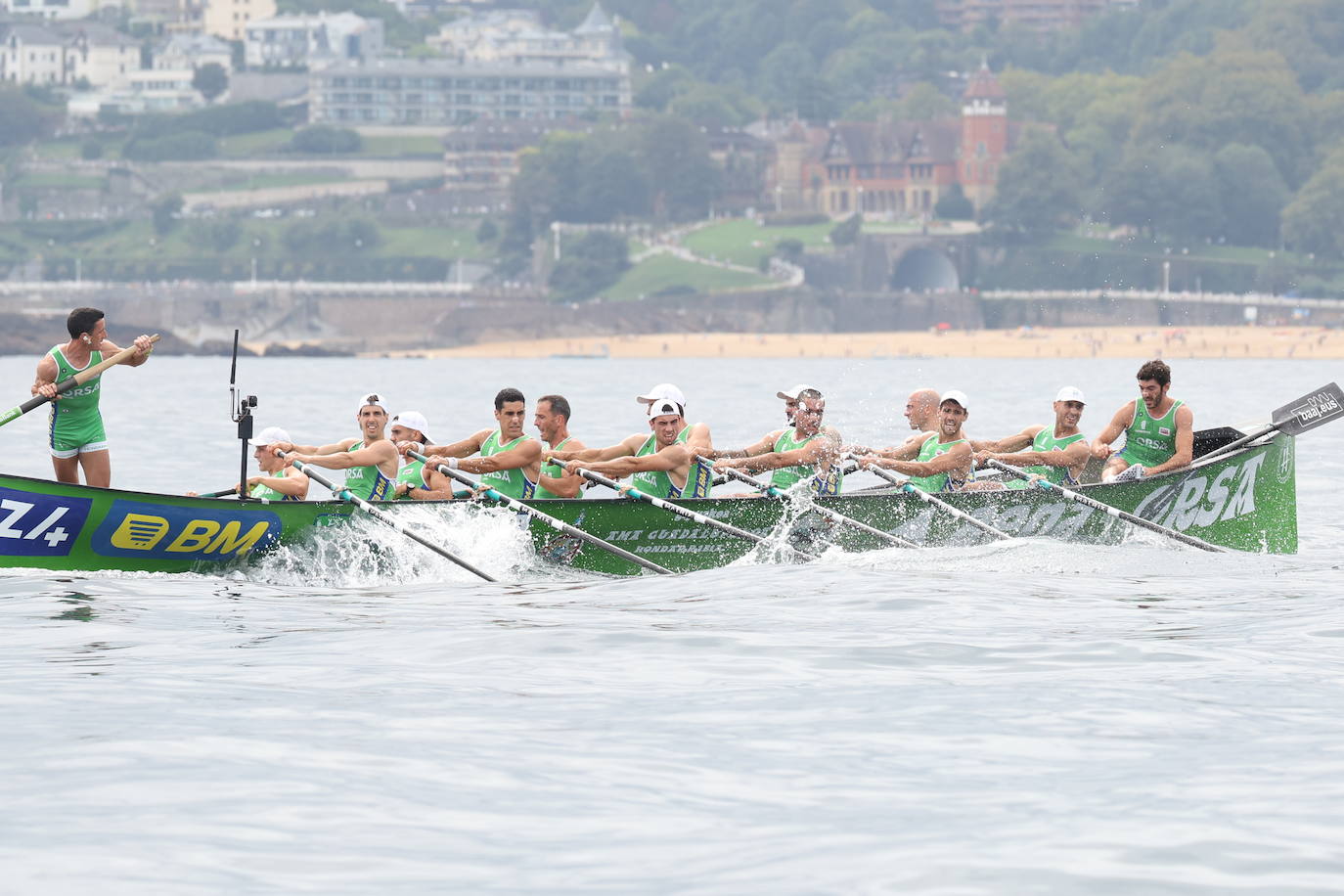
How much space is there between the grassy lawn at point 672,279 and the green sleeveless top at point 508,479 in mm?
121195

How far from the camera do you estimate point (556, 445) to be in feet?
55.6

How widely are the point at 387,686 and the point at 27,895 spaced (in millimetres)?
3728

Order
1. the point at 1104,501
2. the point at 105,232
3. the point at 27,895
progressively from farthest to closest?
the point at 105,232
the point at 1104,501
the point at 27,895

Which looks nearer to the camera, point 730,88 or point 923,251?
point 923,251

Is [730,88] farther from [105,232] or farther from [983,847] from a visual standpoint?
[983,847]

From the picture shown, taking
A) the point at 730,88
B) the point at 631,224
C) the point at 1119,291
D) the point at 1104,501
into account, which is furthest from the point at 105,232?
the point at 1104,501

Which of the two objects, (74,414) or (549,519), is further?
(549,519)

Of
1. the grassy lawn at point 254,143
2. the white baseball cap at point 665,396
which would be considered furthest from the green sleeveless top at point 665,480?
the grassy lawn at point 254,143

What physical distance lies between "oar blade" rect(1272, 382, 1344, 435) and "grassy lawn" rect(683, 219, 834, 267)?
124483mm

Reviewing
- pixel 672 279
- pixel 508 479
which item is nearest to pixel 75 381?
pixel 508 479

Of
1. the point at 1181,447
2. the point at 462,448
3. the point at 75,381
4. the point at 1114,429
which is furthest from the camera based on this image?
the point at 1114,429

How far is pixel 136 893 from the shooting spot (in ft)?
26.9

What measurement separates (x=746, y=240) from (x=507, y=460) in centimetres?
13336

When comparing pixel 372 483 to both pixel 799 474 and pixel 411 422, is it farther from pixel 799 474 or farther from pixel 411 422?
pixel 799 474
